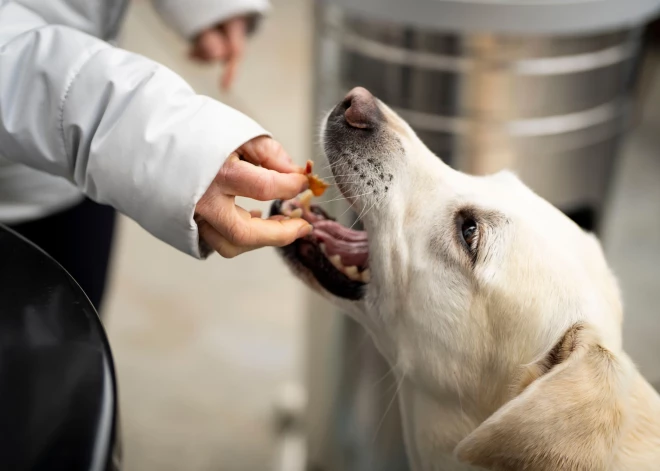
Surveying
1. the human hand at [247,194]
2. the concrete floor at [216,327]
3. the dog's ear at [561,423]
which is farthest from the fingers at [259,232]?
the concrete floor at [216,327]

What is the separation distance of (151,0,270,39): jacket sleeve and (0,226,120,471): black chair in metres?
0.65

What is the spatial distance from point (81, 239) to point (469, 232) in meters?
0.60

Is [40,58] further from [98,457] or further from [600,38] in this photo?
[600,38]

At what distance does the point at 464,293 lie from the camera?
2.81ft

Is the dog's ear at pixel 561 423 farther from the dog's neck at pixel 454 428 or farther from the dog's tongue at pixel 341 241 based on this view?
the dog's tongue at pixel 341 241

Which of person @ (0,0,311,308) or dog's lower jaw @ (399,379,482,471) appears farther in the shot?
dog's lower jaw @ (399,379,482,471)

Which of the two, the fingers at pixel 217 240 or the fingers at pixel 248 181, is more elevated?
the fingers at pixel 248 181

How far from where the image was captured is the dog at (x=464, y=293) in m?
0.79

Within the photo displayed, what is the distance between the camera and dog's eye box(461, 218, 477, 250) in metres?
0.86

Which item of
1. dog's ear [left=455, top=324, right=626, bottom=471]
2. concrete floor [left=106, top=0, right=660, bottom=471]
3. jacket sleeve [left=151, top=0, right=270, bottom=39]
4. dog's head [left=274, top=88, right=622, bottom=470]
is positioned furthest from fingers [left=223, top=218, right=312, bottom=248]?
concrete floor [left=106, top=0, right=660, bottom=471]

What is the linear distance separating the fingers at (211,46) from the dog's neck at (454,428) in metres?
0.65

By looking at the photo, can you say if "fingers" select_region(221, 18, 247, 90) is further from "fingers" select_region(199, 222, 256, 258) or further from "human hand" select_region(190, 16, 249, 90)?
"fingers" select_region(199, 222, 256, 258)

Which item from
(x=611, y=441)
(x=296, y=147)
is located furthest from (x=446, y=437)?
(x=296, y=147)

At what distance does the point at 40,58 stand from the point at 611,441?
0.70 meters
